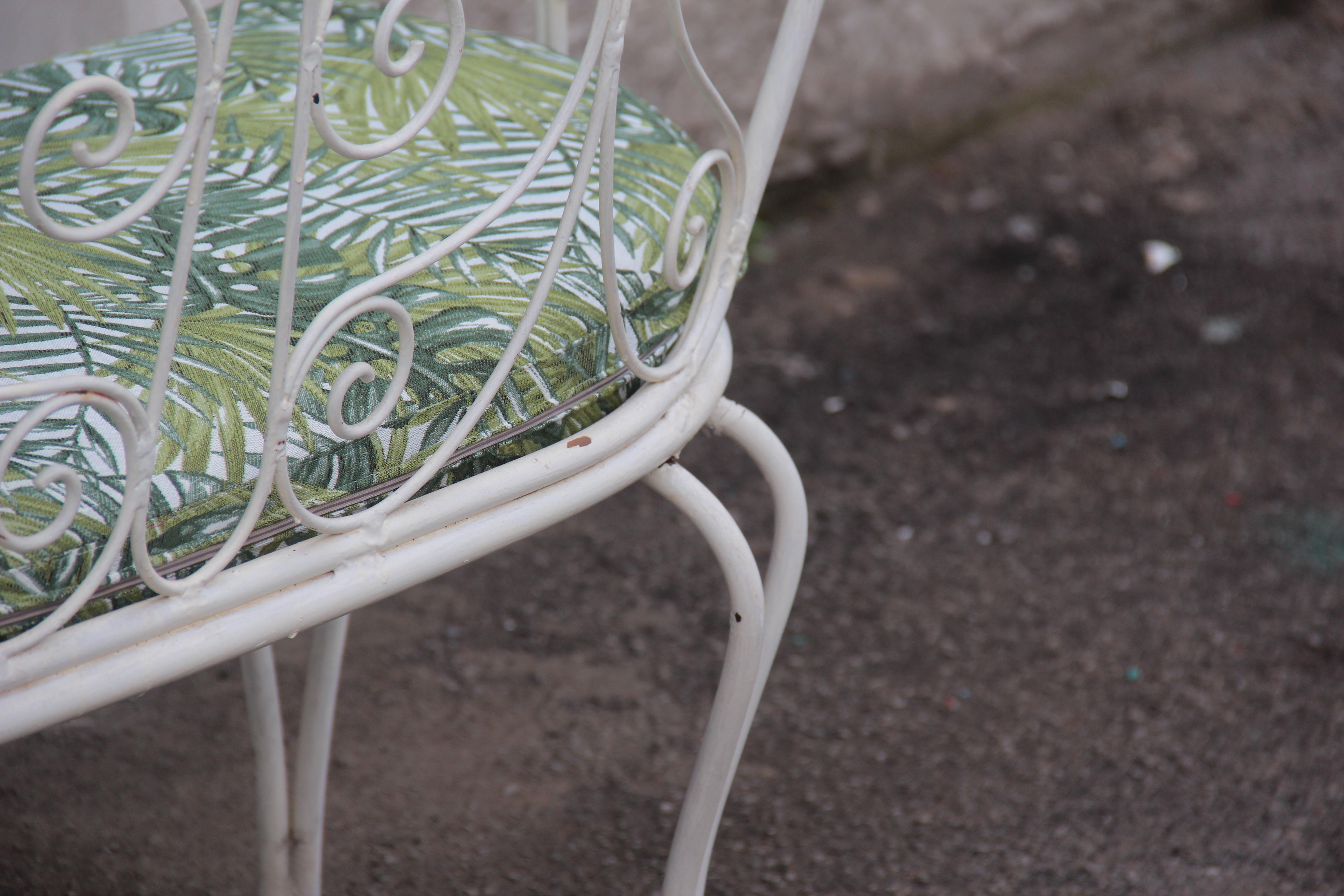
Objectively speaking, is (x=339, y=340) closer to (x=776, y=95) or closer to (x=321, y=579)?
(x=321, y=579)

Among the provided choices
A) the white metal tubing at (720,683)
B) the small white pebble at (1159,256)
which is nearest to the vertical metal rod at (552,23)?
the white metal tubing at (720,683)

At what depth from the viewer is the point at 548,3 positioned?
977 millimetres

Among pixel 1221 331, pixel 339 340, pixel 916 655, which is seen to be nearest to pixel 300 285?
pixel 339 340

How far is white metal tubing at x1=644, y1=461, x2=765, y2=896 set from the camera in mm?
630

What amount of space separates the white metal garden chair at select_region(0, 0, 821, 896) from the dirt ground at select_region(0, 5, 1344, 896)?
0.49 m

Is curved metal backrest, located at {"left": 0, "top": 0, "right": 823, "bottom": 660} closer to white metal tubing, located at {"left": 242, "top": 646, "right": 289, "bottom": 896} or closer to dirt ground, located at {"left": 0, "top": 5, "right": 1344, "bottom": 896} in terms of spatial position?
white metal tubing, located at {"left": 242, "top": 646, "right": 289, "bottom": 896}

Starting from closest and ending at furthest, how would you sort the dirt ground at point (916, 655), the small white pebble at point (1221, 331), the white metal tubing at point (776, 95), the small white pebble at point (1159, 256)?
the white metal tubing at point (776, 95) < the dirt ground at point (916, 655) < the small white pebble at point (1221, 331) < the small white pebble at point (1159, 256)

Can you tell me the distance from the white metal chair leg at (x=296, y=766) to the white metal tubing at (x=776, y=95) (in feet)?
1.48

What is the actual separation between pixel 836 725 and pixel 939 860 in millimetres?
202

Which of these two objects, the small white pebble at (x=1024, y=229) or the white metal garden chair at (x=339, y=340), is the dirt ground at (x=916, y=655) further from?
the white metal garden chair at (x=339, y=340)

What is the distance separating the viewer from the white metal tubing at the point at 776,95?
2.06 feet

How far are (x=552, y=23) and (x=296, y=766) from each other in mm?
638

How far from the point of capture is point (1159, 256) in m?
2.16

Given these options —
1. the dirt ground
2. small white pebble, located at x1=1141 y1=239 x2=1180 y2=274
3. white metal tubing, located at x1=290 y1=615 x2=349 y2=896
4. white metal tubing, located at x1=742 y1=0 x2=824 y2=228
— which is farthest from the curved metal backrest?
small white pebble, located at x1=1141 y1=239 x2=1180 y2=274
